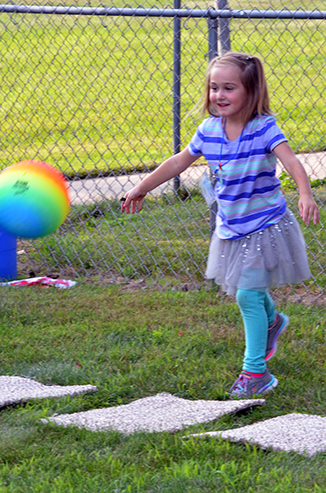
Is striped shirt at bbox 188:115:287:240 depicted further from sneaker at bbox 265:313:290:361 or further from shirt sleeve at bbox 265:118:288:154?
sneaker at bbox 265:313:290:361

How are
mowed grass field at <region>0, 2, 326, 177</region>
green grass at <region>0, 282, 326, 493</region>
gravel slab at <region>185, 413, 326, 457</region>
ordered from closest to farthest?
green grass at <region>0, 282, 326, 493</region> → gravel slab at <region>185, 413, 326, 457</region> → mowed grass field at <region>0, 2, 326, 177</region>

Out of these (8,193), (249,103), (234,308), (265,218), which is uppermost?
(249,103)

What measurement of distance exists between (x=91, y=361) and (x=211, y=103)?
1.43m

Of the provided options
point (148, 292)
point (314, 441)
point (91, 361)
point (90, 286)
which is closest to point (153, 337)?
point (91, 361)

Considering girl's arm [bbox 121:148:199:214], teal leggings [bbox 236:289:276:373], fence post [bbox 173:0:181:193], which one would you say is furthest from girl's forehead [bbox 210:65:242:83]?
fence post [bbox 173:0:181:193]

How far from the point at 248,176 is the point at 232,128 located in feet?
0.81

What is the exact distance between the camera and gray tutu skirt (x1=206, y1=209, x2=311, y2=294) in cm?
301

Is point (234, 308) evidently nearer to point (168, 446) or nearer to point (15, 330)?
point (15, 330)

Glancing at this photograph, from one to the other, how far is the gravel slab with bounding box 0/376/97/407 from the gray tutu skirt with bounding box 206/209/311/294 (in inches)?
33.6

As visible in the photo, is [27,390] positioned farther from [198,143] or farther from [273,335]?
[198,143]

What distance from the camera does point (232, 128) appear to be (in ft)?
10.1

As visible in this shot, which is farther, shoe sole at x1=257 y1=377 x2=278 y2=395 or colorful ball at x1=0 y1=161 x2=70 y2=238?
colorful ball at x1=0 y1=161 x2=70 y2=238

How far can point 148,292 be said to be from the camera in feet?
14.8

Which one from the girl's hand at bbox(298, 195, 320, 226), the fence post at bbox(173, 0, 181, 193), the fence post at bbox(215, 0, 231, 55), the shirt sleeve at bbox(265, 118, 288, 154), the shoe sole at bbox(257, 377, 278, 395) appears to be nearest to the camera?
the girl's hand at bbox(298, 195, 320, 226)
